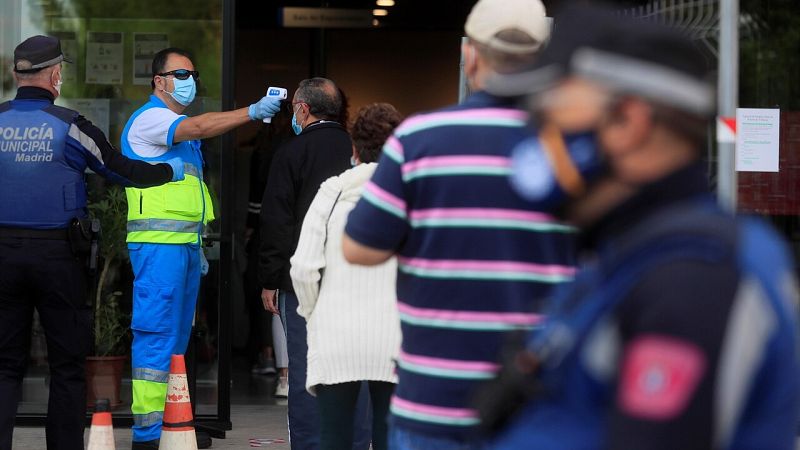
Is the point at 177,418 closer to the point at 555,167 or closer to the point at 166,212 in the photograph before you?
the point at 166,212

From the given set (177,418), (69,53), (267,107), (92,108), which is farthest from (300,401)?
(69,53)

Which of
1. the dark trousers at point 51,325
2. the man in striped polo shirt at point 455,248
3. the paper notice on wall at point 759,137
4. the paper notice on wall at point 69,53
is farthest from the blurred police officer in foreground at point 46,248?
the paper notice on wall at point 759,137

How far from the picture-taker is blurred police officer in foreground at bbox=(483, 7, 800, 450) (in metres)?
1.44

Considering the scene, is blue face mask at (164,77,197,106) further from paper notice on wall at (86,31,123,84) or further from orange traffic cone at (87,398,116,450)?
orange traffic cone at (87,398,116,450)

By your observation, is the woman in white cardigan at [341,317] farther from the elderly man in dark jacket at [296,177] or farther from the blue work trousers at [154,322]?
the blue work trousers at [154,322]

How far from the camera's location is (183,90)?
7.05 m

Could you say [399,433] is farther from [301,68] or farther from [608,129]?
[301,68]

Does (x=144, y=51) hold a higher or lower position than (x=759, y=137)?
higher

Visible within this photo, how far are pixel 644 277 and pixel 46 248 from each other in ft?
15.5

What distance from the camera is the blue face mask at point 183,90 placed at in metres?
7.04

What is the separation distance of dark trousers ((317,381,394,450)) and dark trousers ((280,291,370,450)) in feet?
2.10

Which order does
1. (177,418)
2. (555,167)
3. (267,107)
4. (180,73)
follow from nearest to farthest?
(555,167), (177,418), (267,107), (180,73)

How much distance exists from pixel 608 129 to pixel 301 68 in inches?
426

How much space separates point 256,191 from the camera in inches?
384
